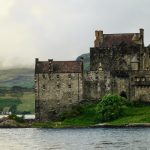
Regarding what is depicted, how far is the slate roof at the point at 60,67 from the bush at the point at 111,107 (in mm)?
12856

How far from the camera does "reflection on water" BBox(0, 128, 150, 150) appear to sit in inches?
4867

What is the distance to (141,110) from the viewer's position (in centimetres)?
17875

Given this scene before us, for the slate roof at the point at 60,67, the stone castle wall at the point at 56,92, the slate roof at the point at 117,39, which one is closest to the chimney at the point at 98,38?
the slate roof at the point at 117,39

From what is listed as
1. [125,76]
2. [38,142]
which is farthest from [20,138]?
[125,76]

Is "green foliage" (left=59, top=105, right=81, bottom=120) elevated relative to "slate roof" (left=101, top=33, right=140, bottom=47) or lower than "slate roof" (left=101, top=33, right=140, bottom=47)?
lower

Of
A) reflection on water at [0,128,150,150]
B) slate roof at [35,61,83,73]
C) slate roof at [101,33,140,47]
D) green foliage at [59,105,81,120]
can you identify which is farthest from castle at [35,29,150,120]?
reflection on water at [0,128,150,150]

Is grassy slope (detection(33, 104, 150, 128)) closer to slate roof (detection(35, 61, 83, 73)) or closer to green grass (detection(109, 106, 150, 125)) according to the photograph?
green grass (detection(109, 106, 150, 125))

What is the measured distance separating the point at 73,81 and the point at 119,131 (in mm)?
31858

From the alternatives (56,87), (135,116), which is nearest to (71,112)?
(56,87)

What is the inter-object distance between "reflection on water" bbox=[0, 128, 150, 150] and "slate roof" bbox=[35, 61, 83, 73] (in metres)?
19.3

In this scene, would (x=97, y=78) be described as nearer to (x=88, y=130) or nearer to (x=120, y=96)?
(x=120, y=96)

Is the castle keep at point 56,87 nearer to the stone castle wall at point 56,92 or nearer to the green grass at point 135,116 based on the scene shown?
the stone castle wall at point 56,92

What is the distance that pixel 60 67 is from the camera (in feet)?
617

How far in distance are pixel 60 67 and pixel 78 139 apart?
49.4 m
